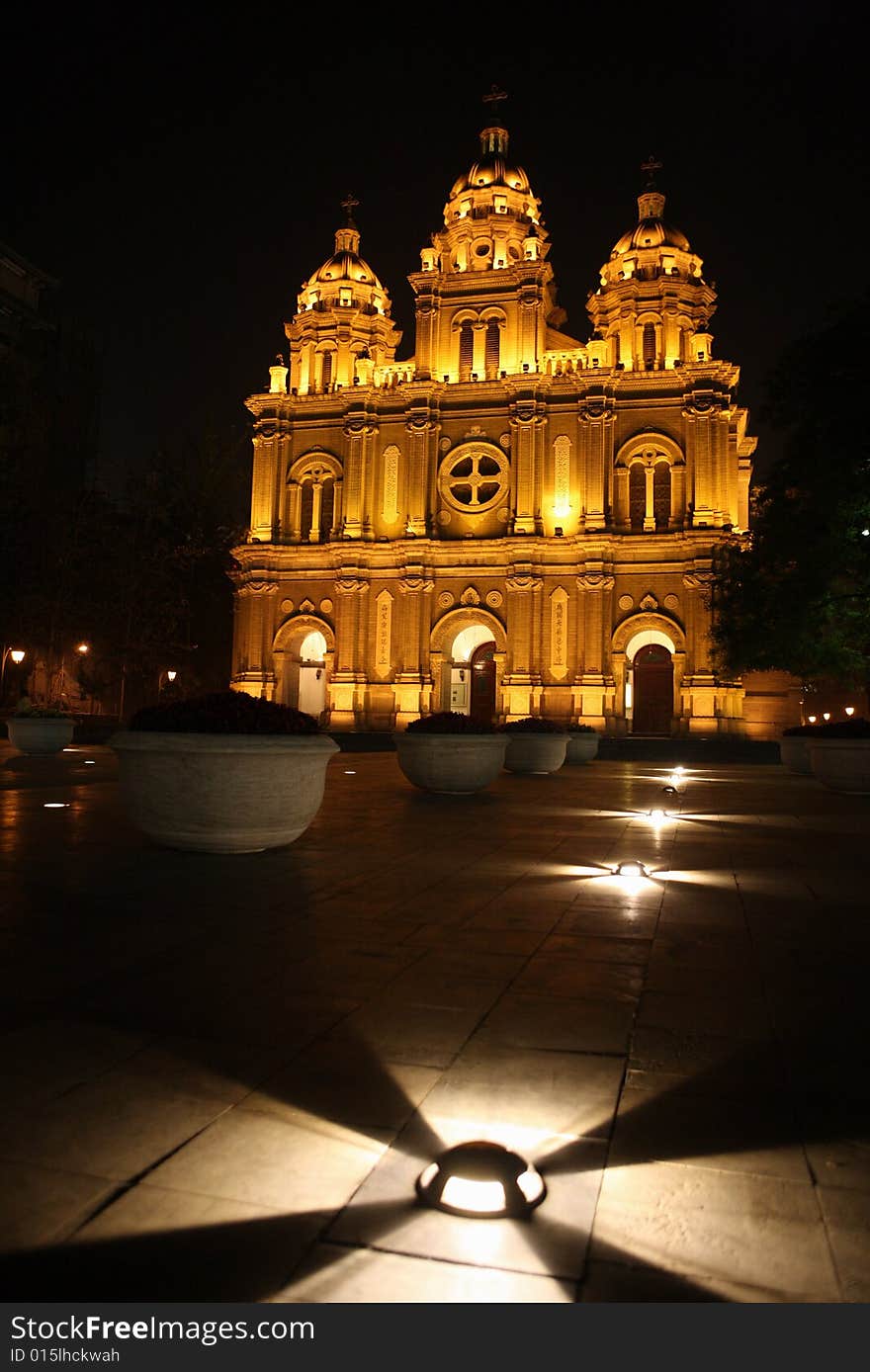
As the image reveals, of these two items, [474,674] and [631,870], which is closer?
[631,870]

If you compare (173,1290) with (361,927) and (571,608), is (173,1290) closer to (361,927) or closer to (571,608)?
(361,927)

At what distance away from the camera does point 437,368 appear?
4547 centimetres

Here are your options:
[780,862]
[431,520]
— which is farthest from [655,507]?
[780,862]

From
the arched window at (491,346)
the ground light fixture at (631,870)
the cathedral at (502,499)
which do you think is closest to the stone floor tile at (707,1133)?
the ground light fixture at (631,870)

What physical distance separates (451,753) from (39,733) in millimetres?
13218

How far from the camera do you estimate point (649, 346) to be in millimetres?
44281

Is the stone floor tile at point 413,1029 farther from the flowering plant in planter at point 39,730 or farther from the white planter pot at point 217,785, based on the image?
the flowering plant in planter at point 39,730

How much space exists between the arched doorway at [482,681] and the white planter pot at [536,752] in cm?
2275

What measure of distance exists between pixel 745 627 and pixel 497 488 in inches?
971

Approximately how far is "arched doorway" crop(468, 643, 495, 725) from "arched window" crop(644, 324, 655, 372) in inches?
629

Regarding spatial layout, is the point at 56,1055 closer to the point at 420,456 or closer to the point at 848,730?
the point at 848,730

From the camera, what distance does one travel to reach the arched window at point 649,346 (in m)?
44.1

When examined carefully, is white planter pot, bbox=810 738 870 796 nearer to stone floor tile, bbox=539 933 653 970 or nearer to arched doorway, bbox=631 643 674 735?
stone floor tile, bbox=539 933 653 970

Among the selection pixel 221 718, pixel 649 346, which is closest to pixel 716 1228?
pixel 221 718
